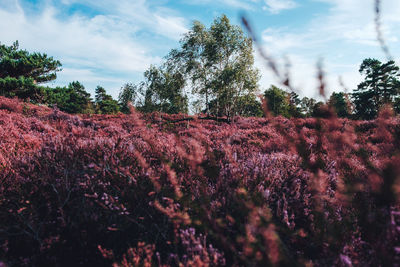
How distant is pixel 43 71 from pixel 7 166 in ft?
107

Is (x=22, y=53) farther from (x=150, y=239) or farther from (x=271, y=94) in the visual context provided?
(x=271, y=94)

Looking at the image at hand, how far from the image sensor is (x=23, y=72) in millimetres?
26031

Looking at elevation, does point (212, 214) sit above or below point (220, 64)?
below

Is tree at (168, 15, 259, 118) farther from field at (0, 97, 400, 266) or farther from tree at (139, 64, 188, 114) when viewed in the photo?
field at (0, 97, 400, 266)

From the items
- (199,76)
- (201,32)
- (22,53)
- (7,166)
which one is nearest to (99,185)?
(7,166)

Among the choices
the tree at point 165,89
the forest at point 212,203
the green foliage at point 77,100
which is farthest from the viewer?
the green foliage at point 77,100

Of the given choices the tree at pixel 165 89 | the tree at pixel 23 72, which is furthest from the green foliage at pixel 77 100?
the tree at pixel 165 89

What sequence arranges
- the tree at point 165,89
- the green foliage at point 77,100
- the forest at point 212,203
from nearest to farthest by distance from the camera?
the forest at point 212,203 → the tree at point 165,89 → the green foliage at point 77,100

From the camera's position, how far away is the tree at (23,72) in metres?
22.3

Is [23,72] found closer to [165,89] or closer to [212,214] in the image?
[165,89]

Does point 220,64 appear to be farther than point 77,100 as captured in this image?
No

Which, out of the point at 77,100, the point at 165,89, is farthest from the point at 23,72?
the point at 77,100

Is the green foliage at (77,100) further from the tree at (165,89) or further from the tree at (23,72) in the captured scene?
the tree at (165,89)

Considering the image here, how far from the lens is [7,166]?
9.45 ft
